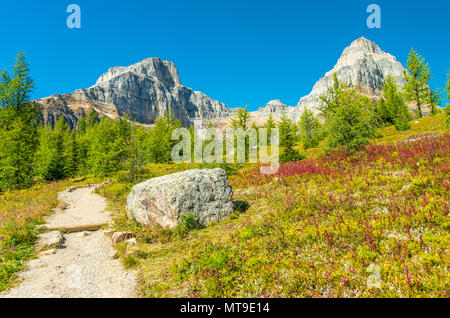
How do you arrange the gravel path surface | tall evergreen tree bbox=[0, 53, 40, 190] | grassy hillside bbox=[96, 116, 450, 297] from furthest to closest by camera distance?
tall evergreen tree bbox=[0, 53, 40, 190], the gravel path surface, grassy hillside bbox=[96, 116, 450, 297]

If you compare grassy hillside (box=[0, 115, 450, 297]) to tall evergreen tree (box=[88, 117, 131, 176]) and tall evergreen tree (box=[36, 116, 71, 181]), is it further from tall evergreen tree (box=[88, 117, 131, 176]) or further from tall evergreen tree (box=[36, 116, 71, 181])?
tall evergreen tree (box=[36, 116, 71, 181])

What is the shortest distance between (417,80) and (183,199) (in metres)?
58.7

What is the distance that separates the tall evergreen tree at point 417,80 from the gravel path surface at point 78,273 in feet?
199

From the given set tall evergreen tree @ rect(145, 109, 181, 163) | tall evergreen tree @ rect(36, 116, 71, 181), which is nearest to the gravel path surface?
tall evergreen tree @ rect(36, 116, 71, 181)

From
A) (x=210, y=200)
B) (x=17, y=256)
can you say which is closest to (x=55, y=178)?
(x=17, y=256)

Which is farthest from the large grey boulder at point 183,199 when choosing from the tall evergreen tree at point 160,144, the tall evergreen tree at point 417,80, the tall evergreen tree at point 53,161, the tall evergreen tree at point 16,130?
the tall evergreen tree at point 417,80

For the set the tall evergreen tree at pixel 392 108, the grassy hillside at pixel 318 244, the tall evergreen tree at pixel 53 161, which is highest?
the tall evergreen tree at pixel 392 108

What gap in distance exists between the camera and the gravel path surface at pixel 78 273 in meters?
6.02

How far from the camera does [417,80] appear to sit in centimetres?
4584

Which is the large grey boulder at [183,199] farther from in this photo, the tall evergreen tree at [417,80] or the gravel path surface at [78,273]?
the tall evergreen tree at [417,80]

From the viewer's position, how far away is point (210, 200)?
11.5 metres

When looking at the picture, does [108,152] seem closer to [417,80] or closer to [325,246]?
[325,246]

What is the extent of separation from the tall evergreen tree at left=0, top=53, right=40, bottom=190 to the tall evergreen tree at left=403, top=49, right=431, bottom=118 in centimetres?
6975

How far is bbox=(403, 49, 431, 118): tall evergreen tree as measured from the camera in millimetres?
45562
